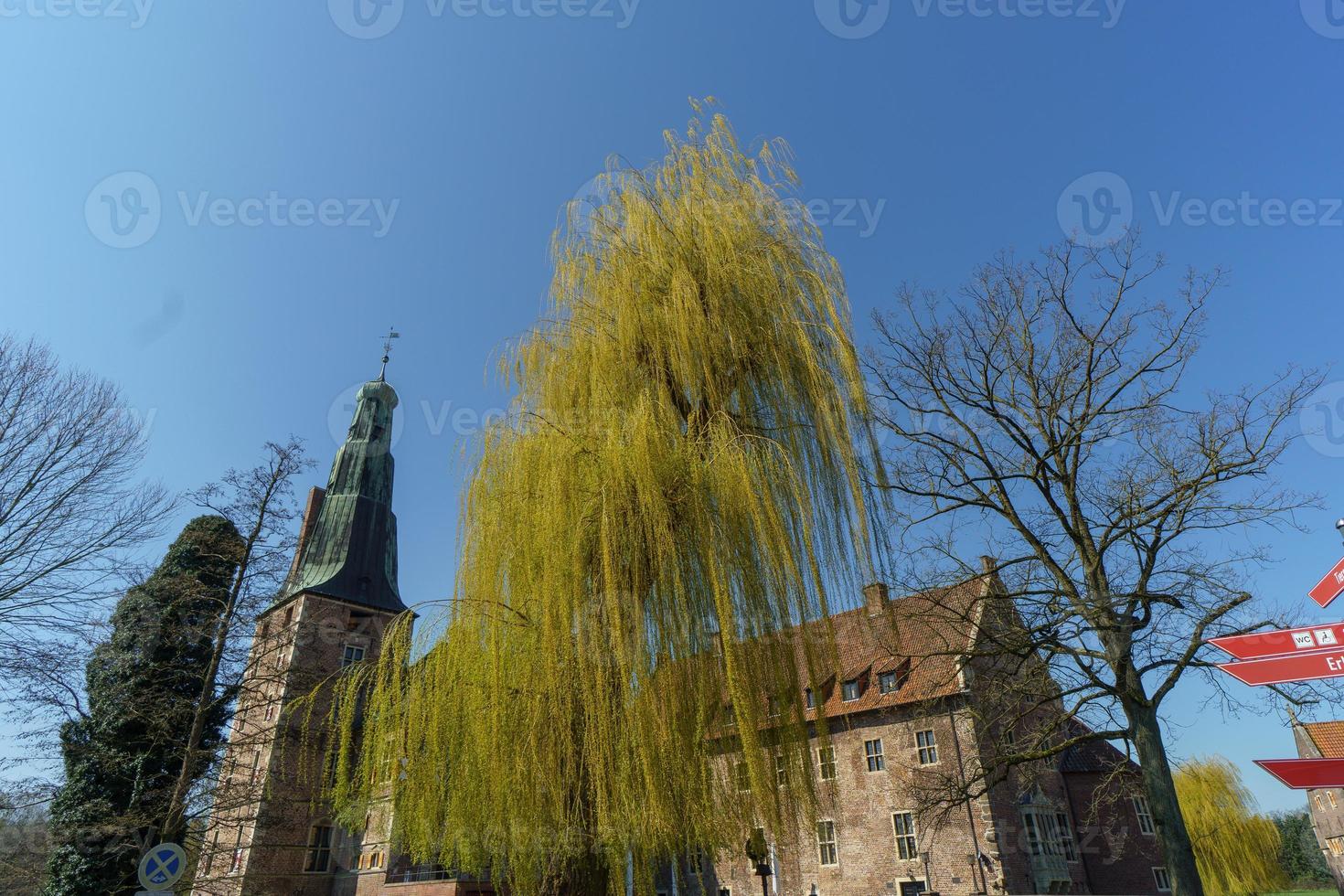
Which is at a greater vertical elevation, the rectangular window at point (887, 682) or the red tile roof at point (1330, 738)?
the rectangular window at point (887, 682)

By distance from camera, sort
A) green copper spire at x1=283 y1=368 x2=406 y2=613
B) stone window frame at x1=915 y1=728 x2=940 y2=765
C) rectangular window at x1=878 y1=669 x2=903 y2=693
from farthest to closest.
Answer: green copper spire at x1=283 y1=368 x2=406 y2=613, rectangular window at x1=878 y1=669 x2=903 y2=693, stone window frame at x1=915 y1=728 x2=940 y2=765

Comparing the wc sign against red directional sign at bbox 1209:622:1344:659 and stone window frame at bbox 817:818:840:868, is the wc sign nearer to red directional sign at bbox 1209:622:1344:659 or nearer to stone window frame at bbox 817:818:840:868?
red directional sign at bbox 1209:622:1344:659

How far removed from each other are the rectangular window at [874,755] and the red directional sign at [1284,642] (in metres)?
22.6

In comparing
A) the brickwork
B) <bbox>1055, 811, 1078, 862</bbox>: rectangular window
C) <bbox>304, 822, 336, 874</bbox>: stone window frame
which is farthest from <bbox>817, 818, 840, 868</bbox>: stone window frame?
<bbox>304, 822, 336, 874</bbox>: stone window frame

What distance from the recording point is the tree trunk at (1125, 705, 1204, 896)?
9.59 metres

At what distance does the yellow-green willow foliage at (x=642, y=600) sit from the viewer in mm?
6934

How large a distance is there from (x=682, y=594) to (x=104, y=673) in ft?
54.5

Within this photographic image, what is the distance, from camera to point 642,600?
748 centimetres

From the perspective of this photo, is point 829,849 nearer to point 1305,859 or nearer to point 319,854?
point 319,854

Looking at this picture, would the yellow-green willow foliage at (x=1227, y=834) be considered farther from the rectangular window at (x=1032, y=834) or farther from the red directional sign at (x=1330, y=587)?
the red directional sign at (x=1330, y=587)

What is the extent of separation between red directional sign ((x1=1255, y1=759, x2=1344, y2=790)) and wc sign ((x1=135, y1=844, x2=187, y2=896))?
10.7 m

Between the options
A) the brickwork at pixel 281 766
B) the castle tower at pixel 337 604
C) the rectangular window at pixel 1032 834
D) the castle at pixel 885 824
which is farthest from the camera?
the rectangular window at pixel 1032 834

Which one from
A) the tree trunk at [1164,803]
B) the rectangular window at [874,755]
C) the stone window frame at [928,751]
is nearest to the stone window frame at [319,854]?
the rectangular window at [874,755]

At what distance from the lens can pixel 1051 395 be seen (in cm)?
1239
